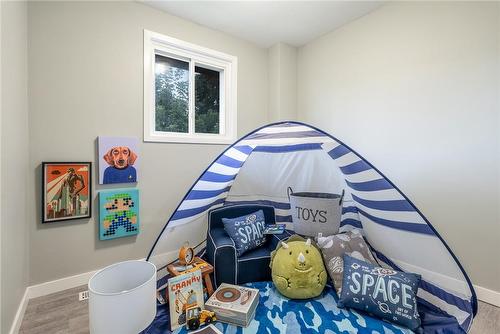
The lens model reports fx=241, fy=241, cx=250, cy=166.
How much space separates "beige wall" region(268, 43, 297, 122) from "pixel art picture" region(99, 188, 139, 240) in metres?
2.02

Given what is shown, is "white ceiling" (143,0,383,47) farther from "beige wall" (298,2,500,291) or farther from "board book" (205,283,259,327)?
"board book" (205,283,259,327)

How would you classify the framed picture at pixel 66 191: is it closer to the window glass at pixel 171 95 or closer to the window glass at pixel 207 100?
the window glass at pixel 171 95

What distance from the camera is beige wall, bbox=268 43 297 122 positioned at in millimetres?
3229

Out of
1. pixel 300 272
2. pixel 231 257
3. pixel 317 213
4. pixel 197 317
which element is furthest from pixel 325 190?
pixel 197 317

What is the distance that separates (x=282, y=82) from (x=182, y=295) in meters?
2.73

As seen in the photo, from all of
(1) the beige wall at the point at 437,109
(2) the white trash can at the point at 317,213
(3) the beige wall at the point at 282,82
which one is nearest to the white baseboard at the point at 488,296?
(1) the beige wall at the point at 437,109

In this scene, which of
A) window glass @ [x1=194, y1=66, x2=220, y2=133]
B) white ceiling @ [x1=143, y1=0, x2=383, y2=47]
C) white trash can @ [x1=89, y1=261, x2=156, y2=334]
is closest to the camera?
white trash can @ [x1=89, y1=261, x2=156, y2=334]

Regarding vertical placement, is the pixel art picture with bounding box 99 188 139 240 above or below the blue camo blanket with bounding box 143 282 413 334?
above

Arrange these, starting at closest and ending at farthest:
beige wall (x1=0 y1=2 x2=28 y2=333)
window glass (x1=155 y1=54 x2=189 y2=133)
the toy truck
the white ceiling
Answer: beige wall (x1=0 y1=2 x2=28 y2=333)
the toy truck
the white ceiling
window glass (x1=155 y1=54 x2=189 y2=133)

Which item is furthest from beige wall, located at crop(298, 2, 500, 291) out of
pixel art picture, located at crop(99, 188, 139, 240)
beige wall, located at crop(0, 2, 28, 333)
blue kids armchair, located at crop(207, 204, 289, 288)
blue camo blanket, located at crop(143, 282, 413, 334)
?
beige wall, located at crop(0, 2, 28, 333)

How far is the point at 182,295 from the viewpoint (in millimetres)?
1576

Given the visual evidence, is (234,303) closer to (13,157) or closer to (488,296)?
(13,157)

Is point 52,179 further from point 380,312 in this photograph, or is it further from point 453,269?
point 453,269

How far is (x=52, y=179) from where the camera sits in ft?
6.45
